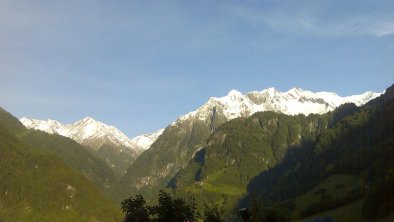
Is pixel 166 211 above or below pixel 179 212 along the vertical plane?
above

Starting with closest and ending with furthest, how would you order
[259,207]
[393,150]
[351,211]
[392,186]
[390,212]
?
[259,207]
[390,212]
[392,186]
[351,211]
[393,150]

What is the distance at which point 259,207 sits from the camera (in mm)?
49812

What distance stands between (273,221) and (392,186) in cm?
3908

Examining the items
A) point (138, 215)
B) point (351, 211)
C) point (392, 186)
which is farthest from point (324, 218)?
point (351, 211)

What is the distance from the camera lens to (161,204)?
50.9 m

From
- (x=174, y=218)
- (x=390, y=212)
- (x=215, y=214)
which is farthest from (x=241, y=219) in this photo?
(x=390, y=212)

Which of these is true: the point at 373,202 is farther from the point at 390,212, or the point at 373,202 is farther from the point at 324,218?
the point at 324,218

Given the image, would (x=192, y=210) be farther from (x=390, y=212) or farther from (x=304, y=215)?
(x=304, y=215)

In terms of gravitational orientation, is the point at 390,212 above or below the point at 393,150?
below

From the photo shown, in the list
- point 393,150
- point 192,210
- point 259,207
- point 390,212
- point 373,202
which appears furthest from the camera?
point 393,150

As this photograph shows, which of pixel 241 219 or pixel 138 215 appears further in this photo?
pixel 241 219

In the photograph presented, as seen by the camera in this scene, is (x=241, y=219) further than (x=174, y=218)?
Yes

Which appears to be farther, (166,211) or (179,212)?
(179,212)

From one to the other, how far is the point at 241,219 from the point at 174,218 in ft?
25.9
